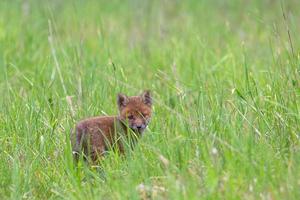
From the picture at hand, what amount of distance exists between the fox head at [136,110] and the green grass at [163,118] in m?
0.11

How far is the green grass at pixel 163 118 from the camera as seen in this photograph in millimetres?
5797

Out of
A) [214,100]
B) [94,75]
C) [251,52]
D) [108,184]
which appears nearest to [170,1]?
[251,52]

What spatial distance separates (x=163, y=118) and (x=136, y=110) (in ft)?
1.31

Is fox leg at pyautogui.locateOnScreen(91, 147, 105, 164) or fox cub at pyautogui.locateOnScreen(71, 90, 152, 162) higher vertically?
fox cub at pyautogui.locateOnScreen(71, 90, 152, 162)

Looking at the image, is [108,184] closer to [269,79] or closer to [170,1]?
[269,79]

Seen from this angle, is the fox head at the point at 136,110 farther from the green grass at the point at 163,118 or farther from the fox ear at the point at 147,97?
the green grass at the point at 163,118

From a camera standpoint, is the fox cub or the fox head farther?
the fox head

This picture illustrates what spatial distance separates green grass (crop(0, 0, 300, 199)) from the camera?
580 centimetres

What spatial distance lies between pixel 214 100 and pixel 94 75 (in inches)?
55.4

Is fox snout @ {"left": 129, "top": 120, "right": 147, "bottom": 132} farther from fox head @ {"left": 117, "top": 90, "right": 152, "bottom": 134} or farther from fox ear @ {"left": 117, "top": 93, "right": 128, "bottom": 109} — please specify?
fox ear @ {"left": 117, "top": 93, "right": 128, "bottom": 109}

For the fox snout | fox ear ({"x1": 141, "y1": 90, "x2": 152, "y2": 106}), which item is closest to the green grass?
the fox snout

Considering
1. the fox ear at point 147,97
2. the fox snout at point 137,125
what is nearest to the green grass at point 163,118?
the fox snout at point 137,125

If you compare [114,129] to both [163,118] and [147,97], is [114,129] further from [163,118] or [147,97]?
[163,118]

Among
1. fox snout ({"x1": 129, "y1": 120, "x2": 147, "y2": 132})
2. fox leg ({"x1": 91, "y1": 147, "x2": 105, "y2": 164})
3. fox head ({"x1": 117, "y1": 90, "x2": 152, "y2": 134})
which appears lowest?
fox leg ({"x1": 91, "y1": 147, "x2": 105, "y2": 164})
